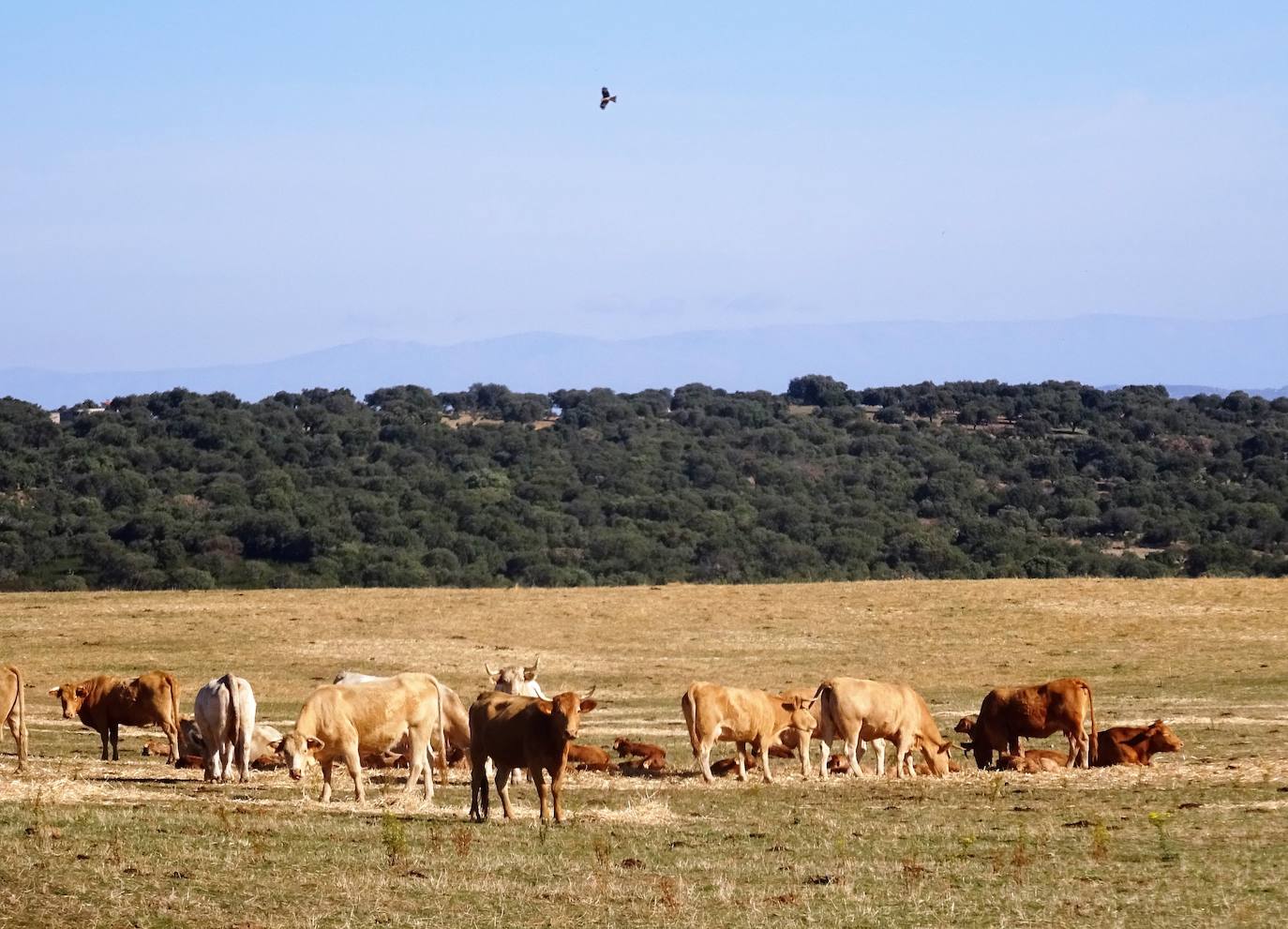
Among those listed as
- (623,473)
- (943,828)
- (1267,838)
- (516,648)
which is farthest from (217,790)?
(623,473)

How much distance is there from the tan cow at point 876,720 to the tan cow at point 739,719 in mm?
448

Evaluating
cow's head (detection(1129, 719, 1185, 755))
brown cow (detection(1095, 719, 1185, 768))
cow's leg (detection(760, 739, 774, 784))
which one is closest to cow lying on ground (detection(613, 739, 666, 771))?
cow's leg (detection(760, 739, 774, 784))

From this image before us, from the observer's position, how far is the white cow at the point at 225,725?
21.5 meters

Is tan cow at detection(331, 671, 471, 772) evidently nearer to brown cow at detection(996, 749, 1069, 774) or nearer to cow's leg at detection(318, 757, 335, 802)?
cow's leg at detection(318, 757, 335, 802)

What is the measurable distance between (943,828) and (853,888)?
11.6ft

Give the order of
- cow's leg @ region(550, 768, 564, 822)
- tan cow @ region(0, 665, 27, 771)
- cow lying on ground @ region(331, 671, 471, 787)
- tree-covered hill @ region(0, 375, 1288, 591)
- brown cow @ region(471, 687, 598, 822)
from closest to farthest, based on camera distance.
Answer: brown cow @ region(471, 687, 598, 822)
cow's leg @ region(550, 768, 564, 822)
tan cow @ region(0, 665, 27, 771)
cow lying on ground @ region(331, 671, 471, 787)
tree-covered hill @ region(0, 375, 1288, 591)

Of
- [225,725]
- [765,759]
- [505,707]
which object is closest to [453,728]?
[225,725]

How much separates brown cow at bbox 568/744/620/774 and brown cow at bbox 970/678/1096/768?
5300 mm

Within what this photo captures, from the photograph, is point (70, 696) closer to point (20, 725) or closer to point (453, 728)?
point (20, 725)

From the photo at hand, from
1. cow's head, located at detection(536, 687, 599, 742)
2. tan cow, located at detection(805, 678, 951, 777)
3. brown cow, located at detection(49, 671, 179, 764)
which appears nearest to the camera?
cow's head, located at detection(536, 687, 599, 742)

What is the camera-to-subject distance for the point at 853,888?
46.2 ft

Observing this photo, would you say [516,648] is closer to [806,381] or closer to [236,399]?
[236,399]

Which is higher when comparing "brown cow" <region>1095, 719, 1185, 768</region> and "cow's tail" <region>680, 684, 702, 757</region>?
"cow's tail" <region>680, 684, 702, 757</region>

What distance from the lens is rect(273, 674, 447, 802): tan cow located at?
1947 centimetres
